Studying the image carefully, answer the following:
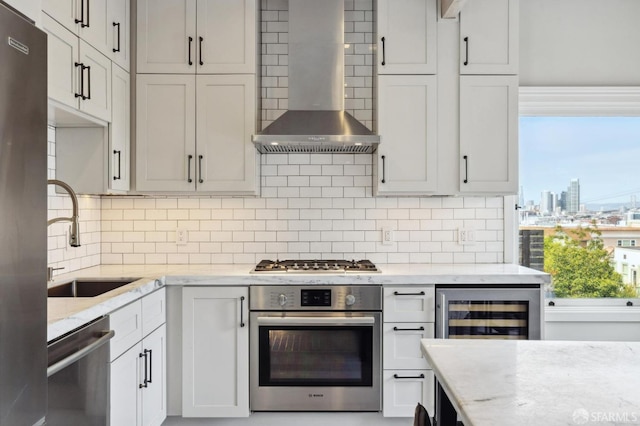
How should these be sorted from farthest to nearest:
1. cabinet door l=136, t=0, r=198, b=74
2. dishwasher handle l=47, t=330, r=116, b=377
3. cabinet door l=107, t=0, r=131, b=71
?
cabinet door l=136, t=0, r=198, b=74 → cabinet door l=107, t=0, r=131, b=71 → dishwasher handle l=47, t=330, r=116, b=377

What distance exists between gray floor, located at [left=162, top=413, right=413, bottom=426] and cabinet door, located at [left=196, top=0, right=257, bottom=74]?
7.20 feet

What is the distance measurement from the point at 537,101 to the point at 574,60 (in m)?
0.41

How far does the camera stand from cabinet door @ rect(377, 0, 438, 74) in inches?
115

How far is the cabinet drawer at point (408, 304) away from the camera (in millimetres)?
2635

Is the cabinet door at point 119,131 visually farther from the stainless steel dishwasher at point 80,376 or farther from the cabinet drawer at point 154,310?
the stainless steel dishwasher at point 80,376

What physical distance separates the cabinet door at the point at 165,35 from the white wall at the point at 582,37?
2383 millimetres

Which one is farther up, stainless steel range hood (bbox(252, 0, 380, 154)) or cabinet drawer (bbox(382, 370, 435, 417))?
stainless steel range hood (bbox(252, 0, 380, 154))

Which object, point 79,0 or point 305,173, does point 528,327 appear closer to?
point 305,173

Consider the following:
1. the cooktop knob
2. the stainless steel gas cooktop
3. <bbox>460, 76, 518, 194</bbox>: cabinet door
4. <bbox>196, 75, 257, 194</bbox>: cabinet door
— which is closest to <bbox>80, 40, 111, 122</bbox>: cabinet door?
Answer: <bbox>196, 75, 257, 194</bbox>: cabinet door

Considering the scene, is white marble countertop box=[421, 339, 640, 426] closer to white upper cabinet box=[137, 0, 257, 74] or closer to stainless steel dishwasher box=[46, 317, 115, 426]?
stainless steel dishwasher box=[46, 317, 115, 426]

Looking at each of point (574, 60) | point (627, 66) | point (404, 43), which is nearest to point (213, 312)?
point (404, 43)

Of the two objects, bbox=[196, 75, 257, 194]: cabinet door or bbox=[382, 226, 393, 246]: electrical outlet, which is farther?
bbox=[382, 226, 393, 246]: electrical outlet

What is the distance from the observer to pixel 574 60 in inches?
129

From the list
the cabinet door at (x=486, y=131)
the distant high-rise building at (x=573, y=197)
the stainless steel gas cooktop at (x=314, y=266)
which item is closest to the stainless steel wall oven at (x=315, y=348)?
the stainless steel gas cooktop at (x=314, y=266)
